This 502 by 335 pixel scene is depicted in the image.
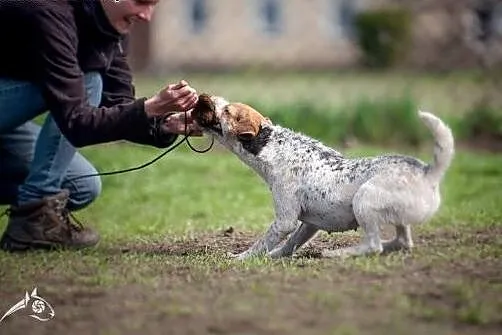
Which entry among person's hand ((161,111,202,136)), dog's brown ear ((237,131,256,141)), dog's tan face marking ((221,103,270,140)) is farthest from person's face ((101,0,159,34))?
dog's brown ear ((237,131,256,141))

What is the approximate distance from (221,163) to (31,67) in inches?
199

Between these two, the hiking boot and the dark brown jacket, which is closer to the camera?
the dark brown jacket

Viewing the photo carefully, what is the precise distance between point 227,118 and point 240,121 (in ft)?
0.22

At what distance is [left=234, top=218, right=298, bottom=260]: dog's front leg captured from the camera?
5.94 m

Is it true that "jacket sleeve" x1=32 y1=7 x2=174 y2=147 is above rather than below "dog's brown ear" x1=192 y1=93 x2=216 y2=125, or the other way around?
below

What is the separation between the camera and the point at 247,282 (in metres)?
5.11

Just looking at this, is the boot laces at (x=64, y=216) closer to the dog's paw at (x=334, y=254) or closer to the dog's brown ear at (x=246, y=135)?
the dog's brown ear at (x=246, y=135)

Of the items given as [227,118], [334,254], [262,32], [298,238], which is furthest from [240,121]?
[262,32]

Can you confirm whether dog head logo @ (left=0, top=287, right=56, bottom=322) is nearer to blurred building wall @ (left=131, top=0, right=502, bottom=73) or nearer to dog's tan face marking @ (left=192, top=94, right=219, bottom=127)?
dog's tan face marking @ (left=192, top=94, right=219, bottom=127)

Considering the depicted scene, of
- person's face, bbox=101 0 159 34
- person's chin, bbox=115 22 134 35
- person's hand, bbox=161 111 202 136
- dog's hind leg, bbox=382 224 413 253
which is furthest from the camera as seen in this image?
person's chin, bbox=115 22 134 35

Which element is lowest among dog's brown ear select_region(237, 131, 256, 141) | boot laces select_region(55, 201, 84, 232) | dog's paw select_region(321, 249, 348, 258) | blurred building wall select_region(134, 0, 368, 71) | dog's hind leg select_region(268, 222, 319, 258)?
blurred building wall select_region(134, 0, 368, 71)

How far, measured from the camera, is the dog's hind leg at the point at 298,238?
6105 millimetres

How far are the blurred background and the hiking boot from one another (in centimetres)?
560

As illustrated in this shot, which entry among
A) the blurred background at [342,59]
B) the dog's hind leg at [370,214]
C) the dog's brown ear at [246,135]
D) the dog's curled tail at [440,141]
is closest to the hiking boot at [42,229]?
the dog's brown ear at [246,135]
